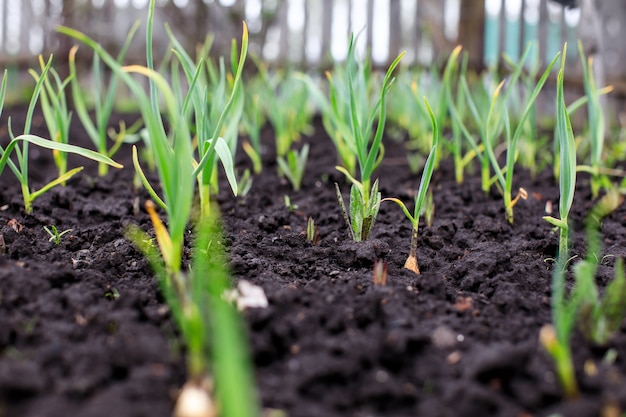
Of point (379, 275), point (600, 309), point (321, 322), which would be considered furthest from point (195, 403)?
point (600, 309)

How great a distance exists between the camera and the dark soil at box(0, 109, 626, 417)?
64 centimetres

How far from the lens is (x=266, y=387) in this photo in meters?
0.67

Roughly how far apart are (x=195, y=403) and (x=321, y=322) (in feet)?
0.91

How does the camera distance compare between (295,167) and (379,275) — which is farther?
(295,167)

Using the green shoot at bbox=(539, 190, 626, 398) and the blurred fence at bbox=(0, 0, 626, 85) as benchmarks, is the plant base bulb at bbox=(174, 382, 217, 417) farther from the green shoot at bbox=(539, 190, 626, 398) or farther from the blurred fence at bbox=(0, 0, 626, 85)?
the blurred fence at bbox=(0, 0, 626, 85)

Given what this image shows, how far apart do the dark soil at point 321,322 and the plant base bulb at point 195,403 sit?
0.10 feet

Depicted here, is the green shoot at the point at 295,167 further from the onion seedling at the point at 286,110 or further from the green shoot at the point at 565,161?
the green shoot at the point at 565,161

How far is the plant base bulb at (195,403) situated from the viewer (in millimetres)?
560

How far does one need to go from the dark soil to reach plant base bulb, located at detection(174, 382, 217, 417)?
3cm

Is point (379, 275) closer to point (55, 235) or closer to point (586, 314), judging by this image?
point (586, 314)

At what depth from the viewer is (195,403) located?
0.57 metres

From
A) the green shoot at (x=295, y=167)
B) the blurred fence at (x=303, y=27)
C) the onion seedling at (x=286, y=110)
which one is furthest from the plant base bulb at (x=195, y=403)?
the blurred fence at (x=303, y=27)

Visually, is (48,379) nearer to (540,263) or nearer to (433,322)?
(433,322)

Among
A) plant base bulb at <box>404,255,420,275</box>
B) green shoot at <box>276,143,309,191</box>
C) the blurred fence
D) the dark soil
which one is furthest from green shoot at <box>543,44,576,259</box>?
the blurred fence
